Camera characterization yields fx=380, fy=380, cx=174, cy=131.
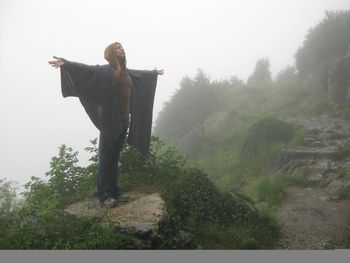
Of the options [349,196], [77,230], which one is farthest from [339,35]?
[77,230]

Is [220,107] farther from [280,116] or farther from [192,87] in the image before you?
[280,116]

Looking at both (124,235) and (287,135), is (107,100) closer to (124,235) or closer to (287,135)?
(124,235)

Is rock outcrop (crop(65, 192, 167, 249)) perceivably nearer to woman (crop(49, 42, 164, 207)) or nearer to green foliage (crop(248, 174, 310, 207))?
woman (crop(49, 42, 164, 207))

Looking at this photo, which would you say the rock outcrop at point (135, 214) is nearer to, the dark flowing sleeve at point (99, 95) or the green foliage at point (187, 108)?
the dark flowing sleeve at point (99, 95)

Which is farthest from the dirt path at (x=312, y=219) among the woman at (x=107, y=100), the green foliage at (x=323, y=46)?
the green foliage at (x=323, y=46)

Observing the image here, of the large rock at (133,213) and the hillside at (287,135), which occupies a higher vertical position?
the hillside at (287,135)

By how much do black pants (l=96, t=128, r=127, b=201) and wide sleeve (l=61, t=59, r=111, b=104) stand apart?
76 cm

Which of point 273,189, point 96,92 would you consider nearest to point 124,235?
point 96,92

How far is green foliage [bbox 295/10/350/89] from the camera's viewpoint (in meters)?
22.4

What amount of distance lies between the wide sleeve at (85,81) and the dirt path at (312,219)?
427cm

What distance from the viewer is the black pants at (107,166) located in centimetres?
665

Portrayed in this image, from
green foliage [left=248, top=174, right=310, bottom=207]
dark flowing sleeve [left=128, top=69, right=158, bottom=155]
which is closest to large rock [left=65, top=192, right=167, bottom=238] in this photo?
dark flowing sleeve [left=128, top=69, right=158, bottom=155]

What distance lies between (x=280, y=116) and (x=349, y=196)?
33.1 feet

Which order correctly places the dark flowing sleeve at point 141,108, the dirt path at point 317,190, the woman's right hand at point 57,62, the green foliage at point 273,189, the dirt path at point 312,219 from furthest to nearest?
the green foliage at point 273,189 → the dirt path at point 317,190 → the dirt path at point 312,219 → the dark flowing sleeve at point 141,108 → the woman's right hand at point 57,62
